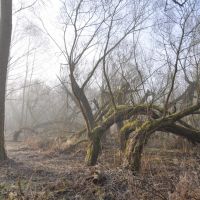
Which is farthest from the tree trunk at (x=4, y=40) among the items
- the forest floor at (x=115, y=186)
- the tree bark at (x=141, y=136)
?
the tree bark at (x=141, y=136)

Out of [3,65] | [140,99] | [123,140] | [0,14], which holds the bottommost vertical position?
[123,140]

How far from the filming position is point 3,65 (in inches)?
488

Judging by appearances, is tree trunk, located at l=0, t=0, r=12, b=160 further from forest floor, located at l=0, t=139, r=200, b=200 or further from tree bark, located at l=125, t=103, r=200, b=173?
tree bark, located at l=125, t=103, r=200, b=173

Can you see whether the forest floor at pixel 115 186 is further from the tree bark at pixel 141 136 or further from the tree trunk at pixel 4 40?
the tree trunk at pixel 4 40

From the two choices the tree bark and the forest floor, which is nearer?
the forest floor

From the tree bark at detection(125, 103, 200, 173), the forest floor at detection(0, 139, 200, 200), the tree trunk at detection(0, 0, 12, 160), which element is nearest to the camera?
the forest floor at detection(0, 139, 200, 200)

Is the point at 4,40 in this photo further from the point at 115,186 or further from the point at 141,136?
the point at 115,186

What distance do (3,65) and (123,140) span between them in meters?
4.86

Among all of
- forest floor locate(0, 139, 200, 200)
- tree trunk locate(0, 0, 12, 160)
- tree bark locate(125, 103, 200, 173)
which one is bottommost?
forest floor locate(0, 139, 200, 200)

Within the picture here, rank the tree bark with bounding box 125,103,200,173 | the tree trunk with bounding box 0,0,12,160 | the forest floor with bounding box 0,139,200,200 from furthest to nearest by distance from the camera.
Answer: the tree trunk with bounding box 0,0,12,160
the tree bark with bounding box 125,103,200,173
the forest floor with bounding box 0,139,200,200

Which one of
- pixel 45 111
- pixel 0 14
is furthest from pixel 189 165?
pixel 45 111

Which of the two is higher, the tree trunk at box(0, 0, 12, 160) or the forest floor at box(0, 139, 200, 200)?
the tree trunk at box(0, 0, 12, 160)

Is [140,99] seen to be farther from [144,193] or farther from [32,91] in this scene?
[32,91]

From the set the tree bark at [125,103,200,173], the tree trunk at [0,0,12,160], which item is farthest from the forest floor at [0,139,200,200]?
the tree trunk at [0,0,12,160]
